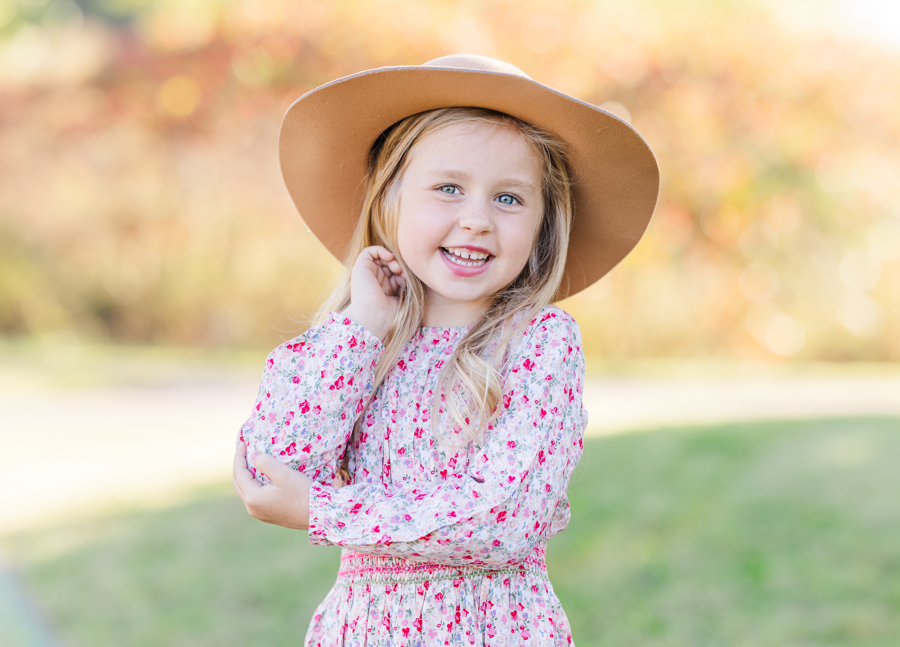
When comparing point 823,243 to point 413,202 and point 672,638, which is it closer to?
point 672,638

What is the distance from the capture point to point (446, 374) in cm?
168

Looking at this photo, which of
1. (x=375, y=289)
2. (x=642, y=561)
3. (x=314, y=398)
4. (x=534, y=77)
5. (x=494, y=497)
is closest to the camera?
(x=494, y=497)

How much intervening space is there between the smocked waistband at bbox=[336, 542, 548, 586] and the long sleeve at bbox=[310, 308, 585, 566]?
0.12 metres

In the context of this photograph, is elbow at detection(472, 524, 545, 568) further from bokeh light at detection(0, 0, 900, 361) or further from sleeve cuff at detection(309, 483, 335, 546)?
bokeh light at detection(0, 0, 900, 361)

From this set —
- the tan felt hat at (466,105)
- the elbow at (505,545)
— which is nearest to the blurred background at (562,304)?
the tan felt hat at (466,105)

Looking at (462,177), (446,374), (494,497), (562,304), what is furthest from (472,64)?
(562,304)

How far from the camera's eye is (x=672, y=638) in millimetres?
3432

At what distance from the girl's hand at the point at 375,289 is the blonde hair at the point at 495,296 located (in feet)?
0.08

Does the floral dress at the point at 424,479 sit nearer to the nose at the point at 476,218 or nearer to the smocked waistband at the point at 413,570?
the smocked waistband at the point at 413,570

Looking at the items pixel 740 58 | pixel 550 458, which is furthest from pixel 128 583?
pixel 740 58

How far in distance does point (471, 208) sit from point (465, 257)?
10cm

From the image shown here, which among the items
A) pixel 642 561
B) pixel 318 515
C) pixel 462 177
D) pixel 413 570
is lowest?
pixel 642 561

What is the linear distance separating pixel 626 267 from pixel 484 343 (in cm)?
855

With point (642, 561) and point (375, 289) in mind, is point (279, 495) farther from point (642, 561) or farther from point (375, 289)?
point (642, 561)
